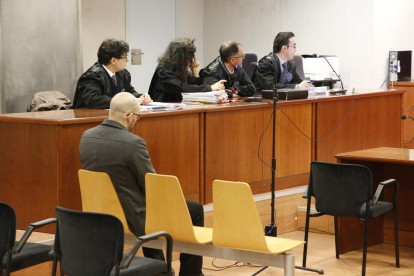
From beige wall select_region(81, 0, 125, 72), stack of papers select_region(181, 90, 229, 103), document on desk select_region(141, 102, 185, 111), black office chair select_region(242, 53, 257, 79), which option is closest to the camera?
document on desk select_region(141, 102, 185, 111)

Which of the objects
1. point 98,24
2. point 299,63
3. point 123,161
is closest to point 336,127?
point 299,63

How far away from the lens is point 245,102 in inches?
215

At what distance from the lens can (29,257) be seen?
3.34m

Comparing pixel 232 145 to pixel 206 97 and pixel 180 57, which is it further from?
pixel 180 57

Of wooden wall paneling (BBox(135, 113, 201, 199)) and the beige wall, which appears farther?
the beige wall

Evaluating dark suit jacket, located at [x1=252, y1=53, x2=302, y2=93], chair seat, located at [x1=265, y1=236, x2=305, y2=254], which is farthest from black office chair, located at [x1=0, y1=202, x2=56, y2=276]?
dark suit jacket, located at [x1=252, y1=53, x2=302, y2=93]

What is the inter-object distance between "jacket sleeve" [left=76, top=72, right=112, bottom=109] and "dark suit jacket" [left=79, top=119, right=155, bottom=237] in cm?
112

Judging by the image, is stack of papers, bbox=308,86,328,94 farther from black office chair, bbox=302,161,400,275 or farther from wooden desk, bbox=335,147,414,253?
black office chair, bbox=302,161,400,275

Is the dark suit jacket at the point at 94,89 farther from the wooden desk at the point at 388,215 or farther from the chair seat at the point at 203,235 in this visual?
the wooden desk at the point at 388,215

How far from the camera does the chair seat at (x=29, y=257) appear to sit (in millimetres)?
3285

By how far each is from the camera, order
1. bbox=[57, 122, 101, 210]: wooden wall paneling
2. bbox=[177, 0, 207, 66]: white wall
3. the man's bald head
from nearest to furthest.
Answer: the man's bald head < bbox=[57, 122, 101, 210]: wooden wall paneling < bbox=[177, 0, 207, 66]: white wall

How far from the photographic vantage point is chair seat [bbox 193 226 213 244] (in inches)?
136

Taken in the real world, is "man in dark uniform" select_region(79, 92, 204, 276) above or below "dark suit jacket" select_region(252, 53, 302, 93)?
below

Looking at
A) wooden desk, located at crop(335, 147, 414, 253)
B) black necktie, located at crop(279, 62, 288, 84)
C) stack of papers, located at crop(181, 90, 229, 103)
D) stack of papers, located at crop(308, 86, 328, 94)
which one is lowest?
wooden desk, located at crop(335, 147, 414, 253)
